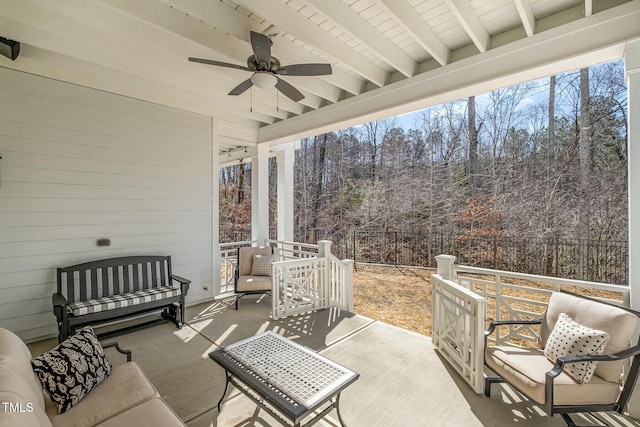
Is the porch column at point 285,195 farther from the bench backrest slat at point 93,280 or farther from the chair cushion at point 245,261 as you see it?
the bench backrest slat at point 93,280

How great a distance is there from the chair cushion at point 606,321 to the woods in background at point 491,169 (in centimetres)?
571

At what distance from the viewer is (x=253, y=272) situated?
201 inches

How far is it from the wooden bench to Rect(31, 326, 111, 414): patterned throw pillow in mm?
1579

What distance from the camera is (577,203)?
6.79 m

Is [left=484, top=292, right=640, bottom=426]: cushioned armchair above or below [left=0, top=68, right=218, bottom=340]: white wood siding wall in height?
below

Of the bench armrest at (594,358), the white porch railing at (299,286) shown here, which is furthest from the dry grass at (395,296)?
the bench armrest at (594,358)

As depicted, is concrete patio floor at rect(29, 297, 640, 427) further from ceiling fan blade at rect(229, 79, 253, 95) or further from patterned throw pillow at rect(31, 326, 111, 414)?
ceiling fan blade at rect(229, 79, 253, 95)

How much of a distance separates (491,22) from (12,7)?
4.26 meters

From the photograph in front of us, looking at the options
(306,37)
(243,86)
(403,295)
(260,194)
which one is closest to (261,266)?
(260,194)

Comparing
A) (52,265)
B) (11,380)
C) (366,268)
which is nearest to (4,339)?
(11,380)

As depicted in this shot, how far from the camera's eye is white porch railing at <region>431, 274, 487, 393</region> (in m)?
2.47

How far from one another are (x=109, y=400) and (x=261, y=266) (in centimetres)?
332

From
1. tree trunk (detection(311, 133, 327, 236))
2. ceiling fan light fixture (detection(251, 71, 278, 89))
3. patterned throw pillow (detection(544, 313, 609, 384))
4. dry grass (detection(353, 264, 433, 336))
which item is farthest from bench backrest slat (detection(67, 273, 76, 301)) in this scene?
tree trunk (detection(311, 133, 327, 236))

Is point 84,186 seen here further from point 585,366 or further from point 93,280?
point 585,366
